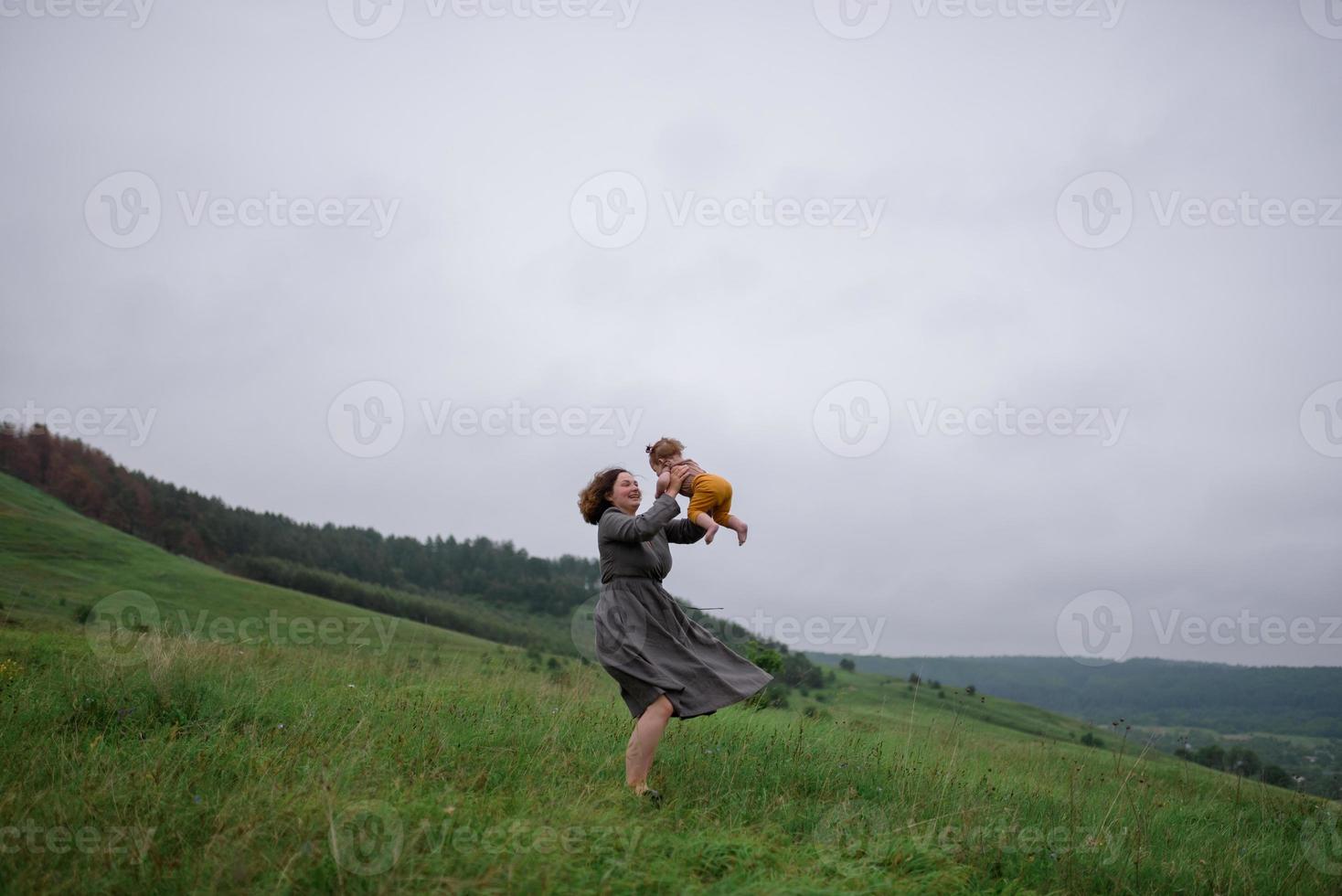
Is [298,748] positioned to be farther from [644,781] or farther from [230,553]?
[230,553]

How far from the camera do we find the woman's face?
21.8 ft

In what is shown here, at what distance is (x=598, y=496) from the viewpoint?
6.70 meters

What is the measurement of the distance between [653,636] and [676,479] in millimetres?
1244

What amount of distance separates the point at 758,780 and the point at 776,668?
718 centimetres

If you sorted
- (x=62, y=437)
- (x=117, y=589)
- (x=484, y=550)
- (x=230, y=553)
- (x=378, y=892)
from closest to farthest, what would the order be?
(x=378, y=892), (x=117, y=589), (x=62, y=437), (x=230, y=553), (x=484, y=550)

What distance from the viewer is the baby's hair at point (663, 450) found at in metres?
6.73

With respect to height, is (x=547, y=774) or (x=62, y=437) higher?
(x=62, y=437)

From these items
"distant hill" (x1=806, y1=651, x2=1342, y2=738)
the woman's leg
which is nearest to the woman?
the woman's leg

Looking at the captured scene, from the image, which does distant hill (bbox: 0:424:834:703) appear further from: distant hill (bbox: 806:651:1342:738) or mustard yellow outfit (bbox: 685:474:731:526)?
distant hill (bbox: 806:651:1342:738)

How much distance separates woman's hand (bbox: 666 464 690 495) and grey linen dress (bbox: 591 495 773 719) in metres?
0.12

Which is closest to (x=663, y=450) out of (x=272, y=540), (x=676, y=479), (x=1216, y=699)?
(x=676, y=479)

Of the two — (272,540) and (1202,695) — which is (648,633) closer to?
(272,540)

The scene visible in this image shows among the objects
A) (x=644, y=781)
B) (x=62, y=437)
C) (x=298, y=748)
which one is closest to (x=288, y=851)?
(x=298, y=748)

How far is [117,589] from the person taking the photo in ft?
120
